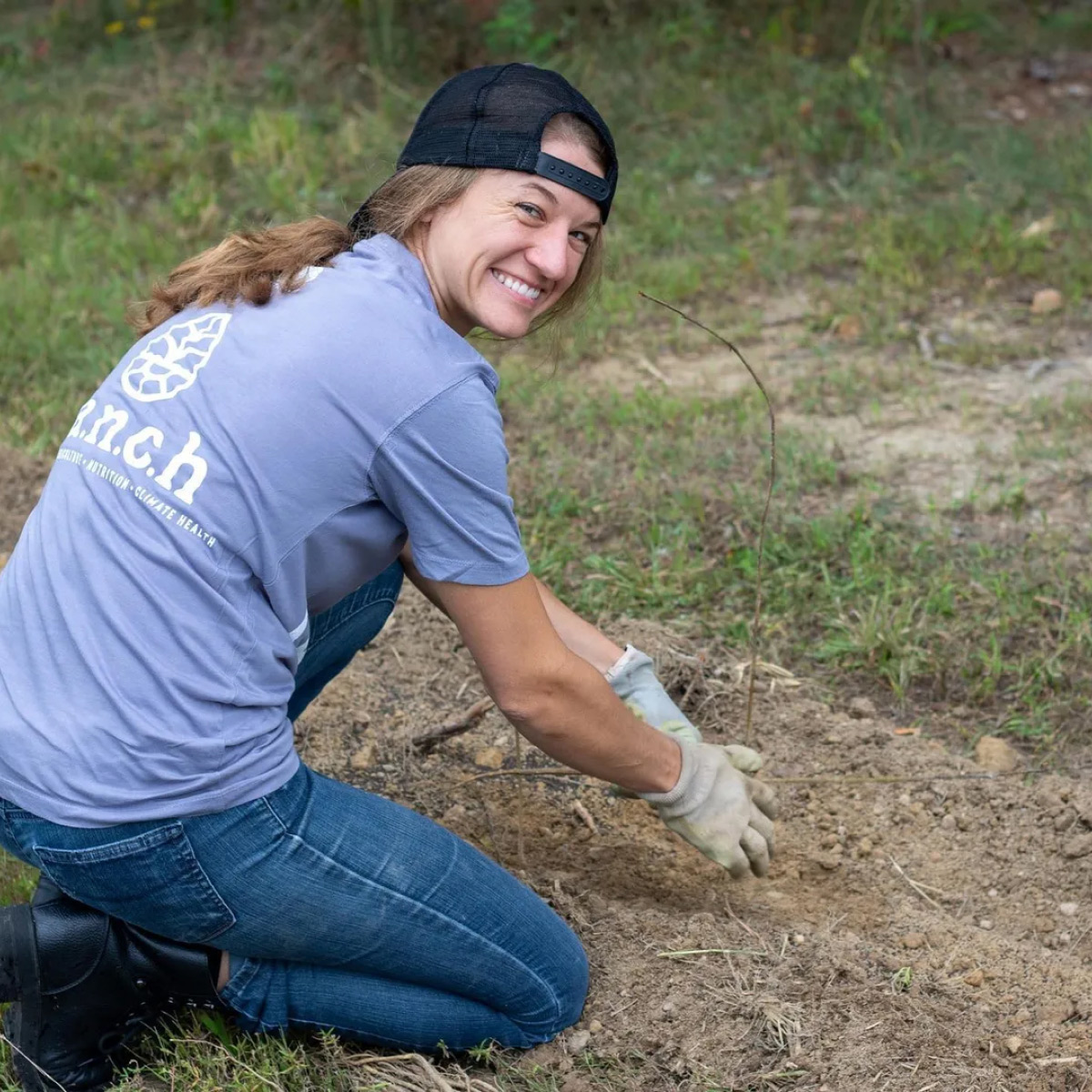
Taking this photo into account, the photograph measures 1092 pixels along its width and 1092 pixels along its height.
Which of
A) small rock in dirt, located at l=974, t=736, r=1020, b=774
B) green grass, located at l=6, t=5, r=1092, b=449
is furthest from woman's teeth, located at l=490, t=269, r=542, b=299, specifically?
green grass, located at l=6, t=5, r=1092, b=449

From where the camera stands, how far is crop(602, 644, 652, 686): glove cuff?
240 cm

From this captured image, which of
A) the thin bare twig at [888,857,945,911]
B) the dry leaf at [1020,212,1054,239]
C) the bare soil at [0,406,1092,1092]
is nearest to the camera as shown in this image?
the bare soil at [0,406,1092,1092]

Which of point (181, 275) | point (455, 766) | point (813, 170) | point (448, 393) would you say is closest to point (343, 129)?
point (813, 170)

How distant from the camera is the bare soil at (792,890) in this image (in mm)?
2086

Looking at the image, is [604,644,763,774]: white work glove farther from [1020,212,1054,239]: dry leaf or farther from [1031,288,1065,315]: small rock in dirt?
[1020,212,1054,239]: dry leaf

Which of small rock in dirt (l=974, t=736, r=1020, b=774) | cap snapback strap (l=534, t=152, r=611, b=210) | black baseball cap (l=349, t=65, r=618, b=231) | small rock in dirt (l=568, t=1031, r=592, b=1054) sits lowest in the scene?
small rock in dirt (l=974, t=736, r=1020, b=774)

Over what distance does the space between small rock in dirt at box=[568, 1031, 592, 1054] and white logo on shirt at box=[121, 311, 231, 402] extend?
1123 millimetres

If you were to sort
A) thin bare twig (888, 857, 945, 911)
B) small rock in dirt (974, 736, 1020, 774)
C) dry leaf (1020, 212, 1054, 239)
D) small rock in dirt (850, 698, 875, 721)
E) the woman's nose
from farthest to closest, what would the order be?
dry leaf (1020, 212, 1054, 239) < small rock in dirt (850, 698, 875, 721) < small rock in dirt (974, 736, 1020, 774) < thin bare twig (888, 857, 945, 911) < the woman's nose

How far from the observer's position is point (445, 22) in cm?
620

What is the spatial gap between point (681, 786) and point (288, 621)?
0.63m

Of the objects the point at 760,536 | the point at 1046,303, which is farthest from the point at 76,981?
the point at 1046,303

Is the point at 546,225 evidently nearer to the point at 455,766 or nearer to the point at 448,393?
the point at 448,393

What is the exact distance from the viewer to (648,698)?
7.91 feet

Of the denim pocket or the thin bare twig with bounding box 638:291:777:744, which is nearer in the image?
the denim pocket
